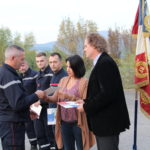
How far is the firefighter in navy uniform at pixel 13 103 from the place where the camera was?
3.31 m

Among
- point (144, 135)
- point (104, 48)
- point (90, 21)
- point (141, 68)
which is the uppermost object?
point (90, 21)

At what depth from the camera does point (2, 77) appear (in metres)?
3.36

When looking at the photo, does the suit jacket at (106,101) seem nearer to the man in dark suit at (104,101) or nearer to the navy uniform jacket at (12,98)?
the man in dark suit at (104,101)

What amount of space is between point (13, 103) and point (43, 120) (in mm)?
2249

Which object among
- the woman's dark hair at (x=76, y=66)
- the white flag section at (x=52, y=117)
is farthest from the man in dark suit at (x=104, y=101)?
the white flag section at (x=52, y=117)

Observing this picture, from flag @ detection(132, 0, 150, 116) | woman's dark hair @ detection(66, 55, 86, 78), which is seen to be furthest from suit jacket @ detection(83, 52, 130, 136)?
flag @ detection(132, 0, 150, 116)

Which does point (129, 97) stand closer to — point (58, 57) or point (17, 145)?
point (58, 57)

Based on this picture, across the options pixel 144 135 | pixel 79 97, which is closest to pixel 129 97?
pixel 144 135

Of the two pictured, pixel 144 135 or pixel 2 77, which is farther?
pixel 144 135

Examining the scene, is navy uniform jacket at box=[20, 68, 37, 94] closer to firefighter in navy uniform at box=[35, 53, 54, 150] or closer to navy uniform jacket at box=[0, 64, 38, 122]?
firefighter in navy uniform at box=[35, 53, 54, 150]

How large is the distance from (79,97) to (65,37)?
18.0 meters

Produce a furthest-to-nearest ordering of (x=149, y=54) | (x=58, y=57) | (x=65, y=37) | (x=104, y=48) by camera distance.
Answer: (x=65, y=37)
(x=58, y=57)
(x=149, y=54)
(x=104, y=48)

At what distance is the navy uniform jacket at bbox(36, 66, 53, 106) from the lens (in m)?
5.34

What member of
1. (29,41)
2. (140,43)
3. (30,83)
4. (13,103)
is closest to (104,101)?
(13,103)
